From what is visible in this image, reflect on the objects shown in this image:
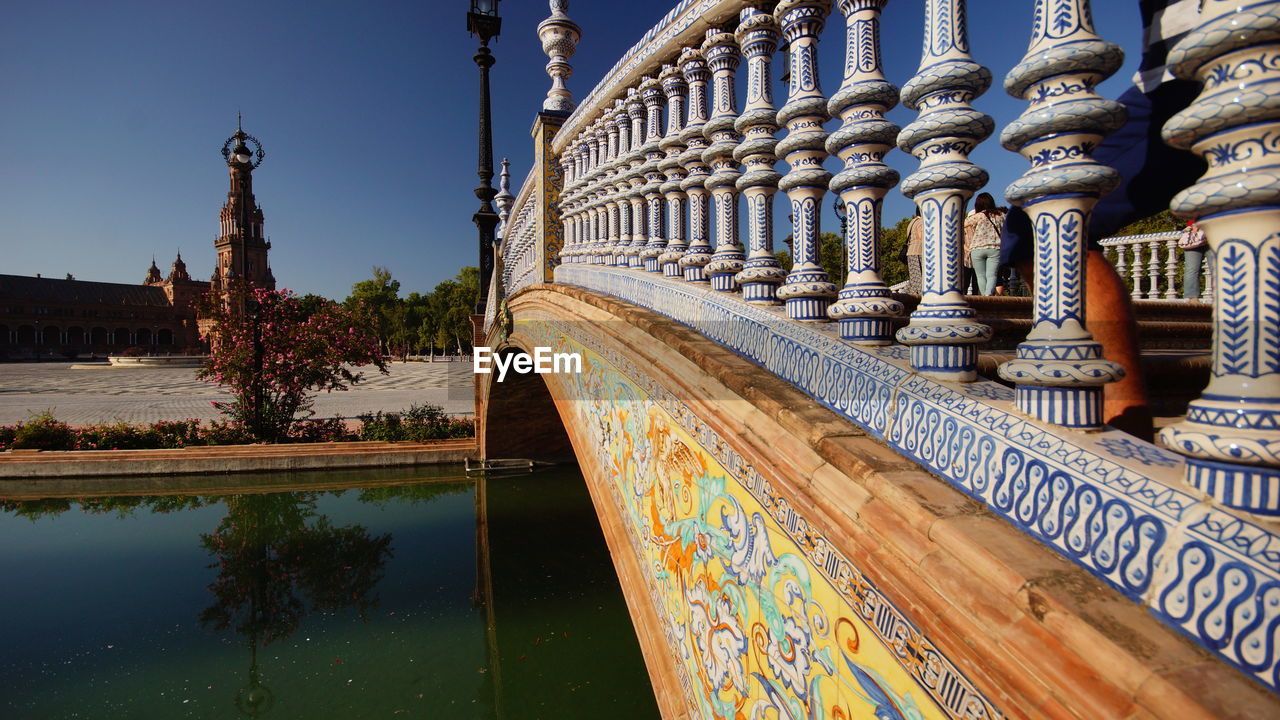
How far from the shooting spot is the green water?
5418 mm

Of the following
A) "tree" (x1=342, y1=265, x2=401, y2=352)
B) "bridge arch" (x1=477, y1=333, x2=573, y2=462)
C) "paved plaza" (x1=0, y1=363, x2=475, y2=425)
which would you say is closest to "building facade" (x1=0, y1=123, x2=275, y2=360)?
"tree" (x1=342, y1=265, x2=401, y2=352)

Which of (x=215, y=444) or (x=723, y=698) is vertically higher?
(x=723, y=698)

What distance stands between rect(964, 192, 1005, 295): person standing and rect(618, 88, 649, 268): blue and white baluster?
4391 mm

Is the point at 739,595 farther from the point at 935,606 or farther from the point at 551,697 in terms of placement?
the point at 551,697

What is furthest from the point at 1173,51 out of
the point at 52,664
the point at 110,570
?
the point at 110,570

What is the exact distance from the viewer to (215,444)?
12961 millimetres

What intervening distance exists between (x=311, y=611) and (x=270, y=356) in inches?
319

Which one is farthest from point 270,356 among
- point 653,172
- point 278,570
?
point 653,172

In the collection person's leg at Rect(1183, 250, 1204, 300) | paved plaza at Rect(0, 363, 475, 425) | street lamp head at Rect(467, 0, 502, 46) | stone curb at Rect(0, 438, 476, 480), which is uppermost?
street lamp head at Rect(467, 0, 502, 46)

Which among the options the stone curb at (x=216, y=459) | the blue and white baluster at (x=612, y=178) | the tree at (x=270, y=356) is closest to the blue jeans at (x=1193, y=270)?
the blue and white baluster at (x=612, y=178)

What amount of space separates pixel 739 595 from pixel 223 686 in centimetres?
587

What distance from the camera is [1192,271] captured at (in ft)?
21.7

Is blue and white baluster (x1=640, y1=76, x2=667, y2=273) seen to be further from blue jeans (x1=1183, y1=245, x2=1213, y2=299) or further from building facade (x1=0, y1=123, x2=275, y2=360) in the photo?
building facade (x1=0, y1=123, x2=275, y2=360)

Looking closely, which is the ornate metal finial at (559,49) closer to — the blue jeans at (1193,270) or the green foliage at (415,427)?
the blue jeans at (1193,270)
